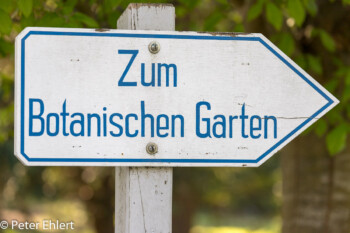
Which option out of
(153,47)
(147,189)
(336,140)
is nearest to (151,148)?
(147,189)

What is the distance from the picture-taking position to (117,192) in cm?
173

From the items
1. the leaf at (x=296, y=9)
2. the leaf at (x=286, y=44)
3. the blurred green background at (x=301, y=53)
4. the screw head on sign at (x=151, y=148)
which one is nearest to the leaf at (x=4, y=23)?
the blurred green background at (x=301, y=53)

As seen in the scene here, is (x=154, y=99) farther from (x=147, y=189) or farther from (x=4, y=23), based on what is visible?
(x=4, y=23)

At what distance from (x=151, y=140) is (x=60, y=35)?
0.38 meters

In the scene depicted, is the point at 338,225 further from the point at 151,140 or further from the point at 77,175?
the point at 77,175

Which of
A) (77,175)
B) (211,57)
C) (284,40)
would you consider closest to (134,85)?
(211,57)

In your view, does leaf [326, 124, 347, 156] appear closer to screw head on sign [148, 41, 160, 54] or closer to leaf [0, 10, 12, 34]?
screw head on sign [148, 41, 160, 54]

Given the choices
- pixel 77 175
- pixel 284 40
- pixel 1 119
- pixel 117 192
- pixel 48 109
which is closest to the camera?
pixel 48 109

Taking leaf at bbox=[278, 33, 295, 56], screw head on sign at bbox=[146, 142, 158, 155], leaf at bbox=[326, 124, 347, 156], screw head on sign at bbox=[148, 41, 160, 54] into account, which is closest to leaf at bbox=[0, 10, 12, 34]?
screw head on sign at bbox=[148, 41, 160, 54]

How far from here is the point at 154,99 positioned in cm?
158

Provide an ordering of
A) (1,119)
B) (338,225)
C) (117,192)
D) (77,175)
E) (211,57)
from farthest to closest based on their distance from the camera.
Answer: (77,175)
(1,119)
(338,225)
(117,192)
(211,57)

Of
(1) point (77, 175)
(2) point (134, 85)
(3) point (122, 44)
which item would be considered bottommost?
(1) point (77, 175)

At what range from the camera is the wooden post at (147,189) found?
1.59m

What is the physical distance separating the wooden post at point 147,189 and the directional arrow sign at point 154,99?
0.15 feet
